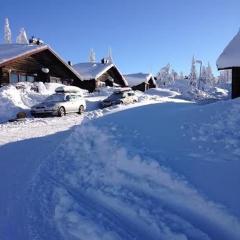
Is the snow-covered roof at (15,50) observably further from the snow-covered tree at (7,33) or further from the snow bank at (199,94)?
Answer: the snow-covered tree at (7,33)

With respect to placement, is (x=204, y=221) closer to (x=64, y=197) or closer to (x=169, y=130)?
(x=64, y=197)

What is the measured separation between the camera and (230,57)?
68.7 feet

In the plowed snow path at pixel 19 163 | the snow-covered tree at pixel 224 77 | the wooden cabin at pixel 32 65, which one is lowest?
the snow-covered tree at pixel 224 77

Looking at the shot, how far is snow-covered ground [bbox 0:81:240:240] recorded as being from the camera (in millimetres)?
6574

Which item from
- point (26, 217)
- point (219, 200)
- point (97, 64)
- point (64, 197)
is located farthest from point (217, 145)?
point (97, 64)

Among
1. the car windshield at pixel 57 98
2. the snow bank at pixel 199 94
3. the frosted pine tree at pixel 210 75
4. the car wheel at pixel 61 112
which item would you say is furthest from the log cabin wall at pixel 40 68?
the frosted pine tree at pixel 210 75

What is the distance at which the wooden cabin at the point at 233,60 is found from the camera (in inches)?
816

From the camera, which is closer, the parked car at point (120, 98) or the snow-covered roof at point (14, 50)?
the parked car at point (120, 98)

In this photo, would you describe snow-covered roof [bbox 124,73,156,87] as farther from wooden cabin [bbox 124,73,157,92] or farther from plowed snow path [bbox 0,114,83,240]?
plowed snow path [bbox 0,114,83,240]

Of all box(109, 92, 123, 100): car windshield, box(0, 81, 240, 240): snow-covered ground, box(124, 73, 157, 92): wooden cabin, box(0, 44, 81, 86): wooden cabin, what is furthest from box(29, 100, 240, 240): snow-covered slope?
box(124, 73, 157, 92): wooden cabin

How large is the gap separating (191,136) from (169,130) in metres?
0.80

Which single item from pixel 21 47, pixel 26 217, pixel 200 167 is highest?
pixel 21 47

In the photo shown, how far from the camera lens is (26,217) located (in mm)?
7227

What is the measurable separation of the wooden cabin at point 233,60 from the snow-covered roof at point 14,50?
17.3 metres
